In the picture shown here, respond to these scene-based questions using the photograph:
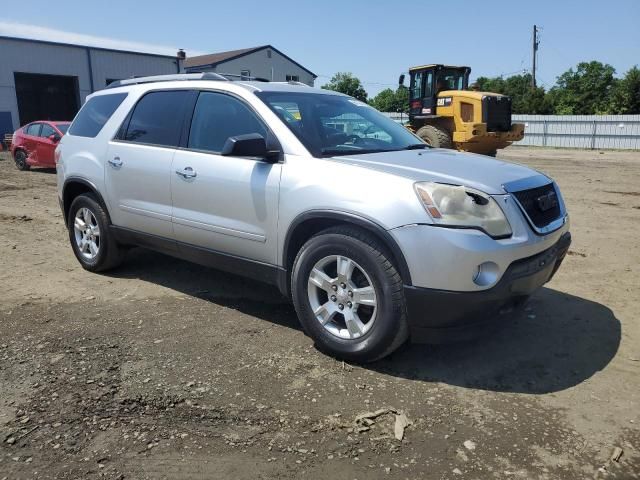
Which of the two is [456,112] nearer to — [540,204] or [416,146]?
[416,146]

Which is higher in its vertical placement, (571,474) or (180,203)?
(180,203)

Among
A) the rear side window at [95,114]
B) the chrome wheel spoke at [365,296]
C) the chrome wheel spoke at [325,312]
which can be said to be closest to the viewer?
the chrome wheel spoke at [365,296]

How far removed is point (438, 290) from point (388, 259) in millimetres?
371

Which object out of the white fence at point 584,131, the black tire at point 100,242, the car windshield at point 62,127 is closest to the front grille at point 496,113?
the car windshield at point 62,127

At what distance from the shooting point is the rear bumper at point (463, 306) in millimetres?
3273

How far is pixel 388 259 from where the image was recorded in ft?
11.3

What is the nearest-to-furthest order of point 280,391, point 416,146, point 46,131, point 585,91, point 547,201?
point 280,391 → point 547,201 → point 416,146 → point 46,131 → point 585,91

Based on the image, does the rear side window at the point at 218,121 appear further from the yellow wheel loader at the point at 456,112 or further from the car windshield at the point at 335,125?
the yellow wheel loader at the point at 456,112

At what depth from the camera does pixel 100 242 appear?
5617 millimetres

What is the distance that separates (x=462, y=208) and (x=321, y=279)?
105cm

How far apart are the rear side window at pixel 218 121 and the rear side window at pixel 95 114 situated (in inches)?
49.1

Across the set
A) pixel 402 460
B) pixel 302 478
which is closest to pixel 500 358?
pixel 402 460

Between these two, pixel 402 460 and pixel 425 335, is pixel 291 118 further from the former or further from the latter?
pixel 402 460

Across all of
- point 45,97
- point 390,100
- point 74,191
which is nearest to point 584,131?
point 74,191
